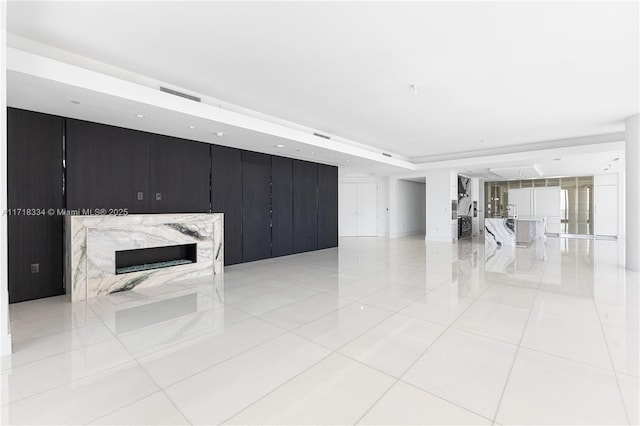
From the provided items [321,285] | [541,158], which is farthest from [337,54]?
[541,158]

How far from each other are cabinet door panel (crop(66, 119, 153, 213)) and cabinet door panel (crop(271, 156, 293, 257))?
3.32m

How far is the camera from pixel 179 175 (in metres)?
6.34

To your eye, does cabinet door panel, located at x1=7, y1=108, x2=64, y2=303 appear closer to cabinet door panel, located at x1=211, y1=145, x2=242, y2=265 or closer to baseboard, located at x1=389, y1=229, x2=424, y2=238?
cabinet door panel, located at x1=211, y1=145, x2=242, y2=265

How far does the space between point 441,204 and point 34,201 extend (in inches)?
465

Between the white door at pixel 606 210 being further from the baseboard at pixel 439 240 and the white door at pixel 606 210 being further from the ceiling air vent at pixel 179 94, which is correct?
the ceiling air vent at pixel 179 94

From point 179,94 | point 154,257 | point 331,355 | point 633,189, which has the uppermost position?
point 179,94

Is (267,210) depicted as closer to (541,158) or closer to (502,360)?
(502,360)

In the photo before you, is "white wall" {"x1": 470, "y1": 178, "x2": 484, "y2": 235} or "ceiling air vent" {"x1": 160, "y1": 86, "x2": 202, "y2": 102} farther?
"white wall" {"x1": 470, "y1": 178, "x2": 484, "y2": 235}

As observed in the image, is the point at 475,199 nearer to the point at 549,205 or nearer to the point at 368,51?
the point at 549,205

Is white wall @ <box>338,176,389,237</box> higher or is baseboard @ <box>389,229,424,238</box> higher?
white wall @ <box>338,176,389,237</box>

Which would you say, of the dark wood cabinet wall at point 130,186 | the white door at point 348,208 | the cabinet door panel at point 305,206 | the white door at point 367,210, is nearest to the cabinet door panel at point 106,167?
the dark wood cabinet wall at point 130,186

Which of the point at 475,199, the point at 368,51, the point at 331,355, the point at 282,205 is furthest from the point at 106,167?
the point at 475,199

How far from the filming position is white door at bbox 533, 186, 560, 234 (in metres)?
14.3

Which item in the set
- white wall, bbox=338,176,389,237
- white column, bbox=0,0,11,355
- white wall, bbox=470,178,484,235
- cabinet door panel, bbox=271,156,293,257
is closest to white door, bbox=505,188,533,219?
white wall, bbox=470,178,484,235
